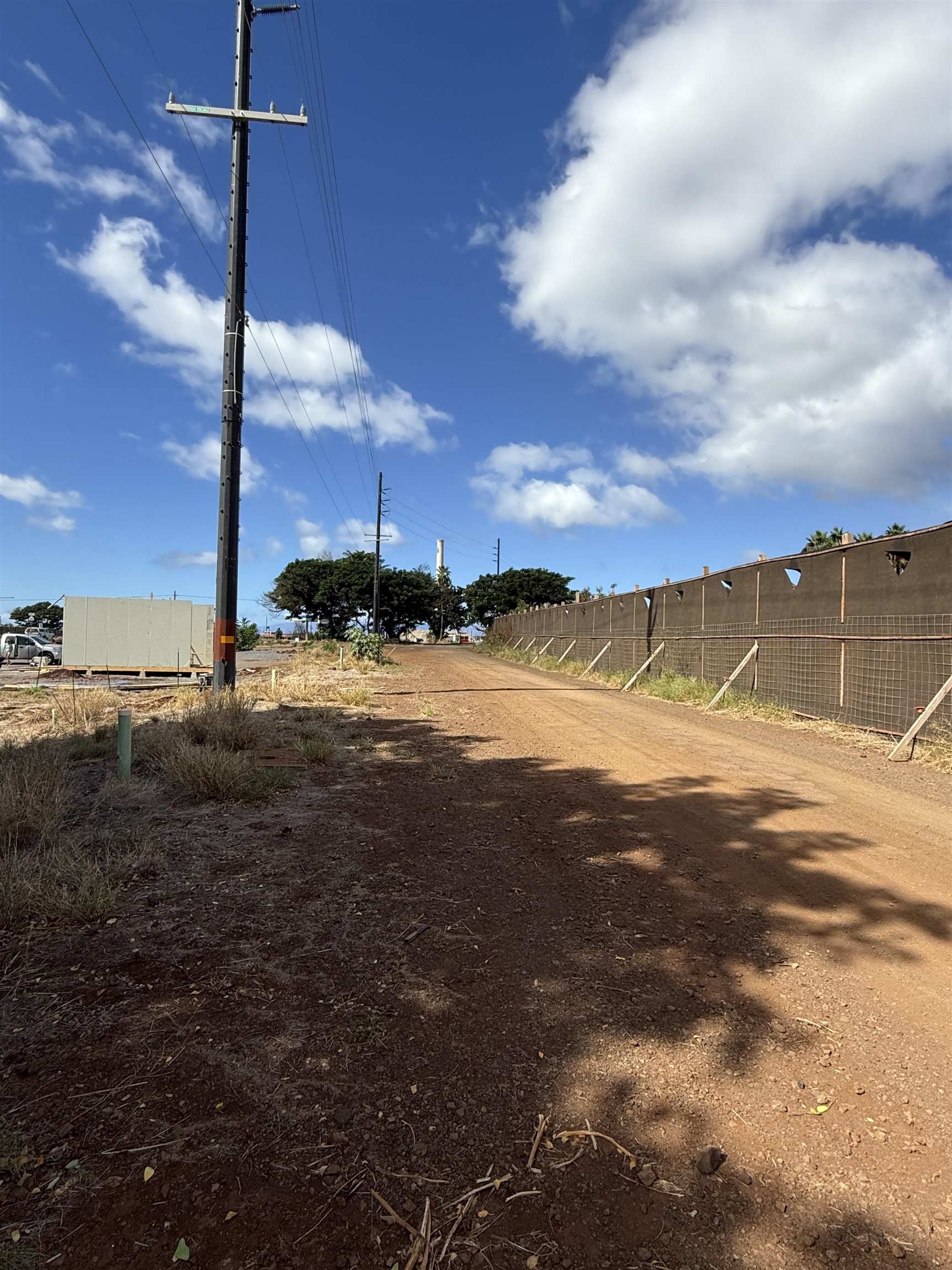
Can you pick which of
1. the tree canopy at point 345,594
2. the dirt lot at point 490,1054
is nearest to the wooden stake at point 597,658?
the dirt lot at point 490,1054

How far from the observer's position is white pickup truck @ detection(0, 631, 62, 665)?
1181 inches

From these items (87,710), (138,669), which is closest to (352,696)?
(87,710)

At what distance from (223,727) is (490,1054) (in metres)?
5.91

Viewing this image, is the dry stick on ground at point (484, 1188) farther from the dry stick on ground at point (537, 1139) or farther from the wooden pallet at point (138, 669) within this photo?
the wooden pallet at point (138, 669)

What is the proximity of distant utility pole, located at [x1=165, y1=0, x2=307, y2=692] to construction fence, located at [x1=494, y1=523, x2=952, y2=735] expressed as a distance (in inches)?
392

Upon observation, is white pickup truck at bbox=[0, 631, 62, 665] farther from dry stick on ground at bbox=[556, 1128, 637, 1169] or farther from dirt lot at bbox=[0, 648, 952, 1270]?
dry stick on ground at bbox=[556, 1128, 637, 1169]

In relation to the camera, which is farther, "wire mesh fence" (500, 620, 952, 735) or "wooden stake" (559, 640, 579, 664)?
"wooden stake" (559, 640, 579, 664)

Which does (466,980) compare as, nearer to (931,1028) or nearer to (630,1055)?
(630,1055)

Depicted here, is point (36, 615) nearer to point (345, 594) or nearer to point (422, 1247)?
point (345, 594)

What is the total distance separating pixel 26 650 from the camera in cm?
3061

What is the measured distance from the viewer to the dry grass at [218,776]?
6039 millimetres

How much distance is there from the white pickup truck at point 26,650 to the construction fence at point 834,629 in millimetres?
26864

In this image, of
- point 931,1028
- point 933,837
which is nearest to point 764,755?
point 933,837

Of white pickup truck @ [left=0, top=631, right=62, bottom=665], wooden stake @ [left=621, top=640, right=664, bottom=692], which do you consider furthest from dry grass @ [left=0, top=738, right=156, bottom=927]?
white pickup truck @ [left=0, top=631, right=62, bottom=665]
